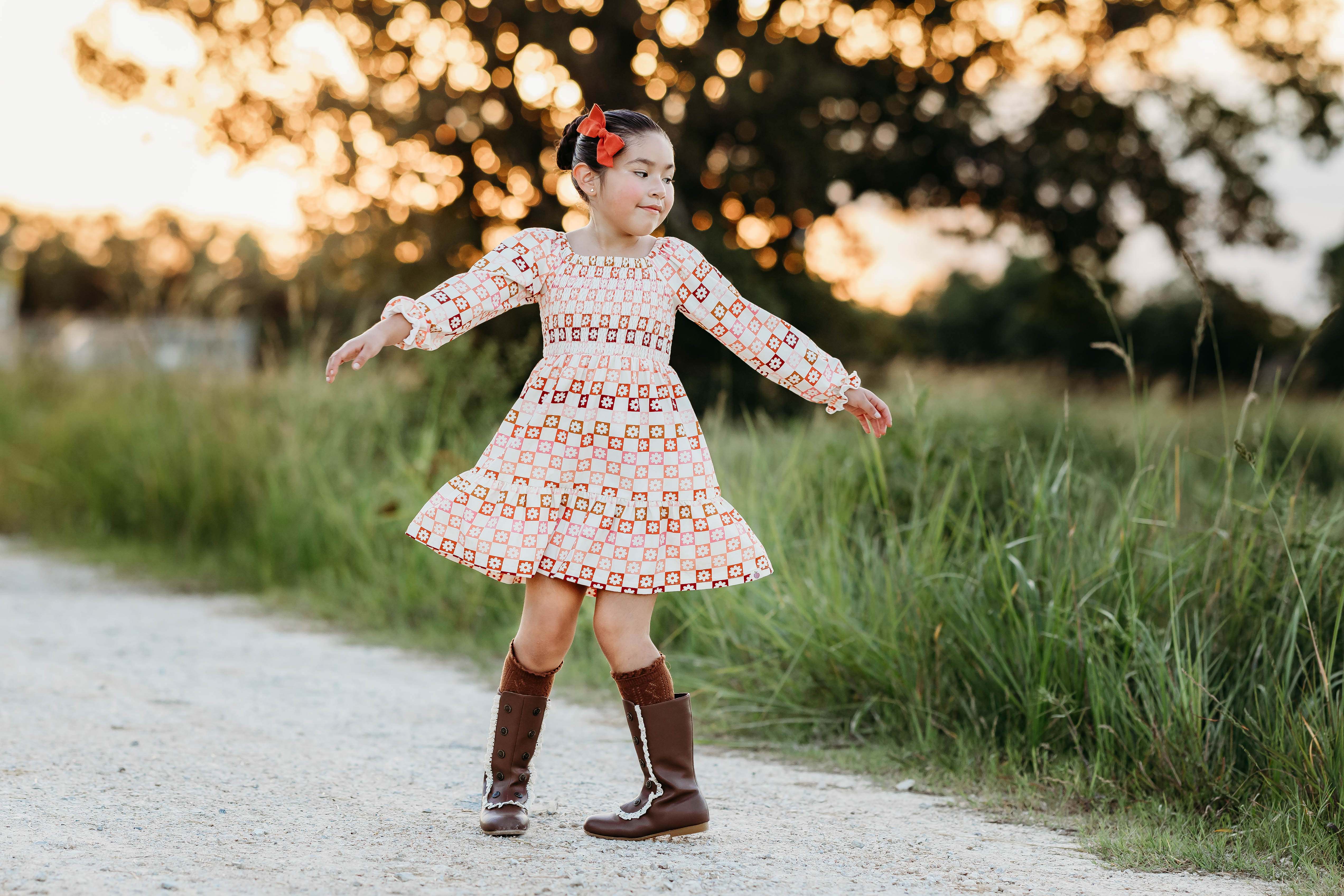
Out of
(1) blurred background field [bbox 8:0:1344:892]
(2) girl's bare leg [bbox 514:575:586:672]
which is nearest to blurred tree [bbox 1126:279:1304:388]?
(1) blurred background field [bbox 8:0:1344:892]

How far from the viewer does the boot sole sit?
2.60m

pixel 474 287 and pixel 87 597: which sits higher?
pixel 474 287

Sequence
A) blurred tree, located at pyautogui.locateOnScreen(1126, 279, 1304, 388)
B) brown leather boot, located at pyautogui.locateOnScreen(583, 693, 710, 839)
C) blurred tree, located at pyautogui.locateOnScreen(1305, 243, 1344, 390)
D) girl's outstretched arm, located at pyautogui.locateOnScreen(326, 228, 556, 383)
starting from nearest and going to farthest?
girl's outstretched arm, located at pyautogui.locateOnScreen(326, 228, 556, 383) → brown leather boot, located at pyautogui.locateOnScreen(583, 693, 710, 839) → blurred tree, located at pyautogui.locateOnScreen(1126, 279, 1304, 388) → blurred tree, located at pyautogui.locateOnScreen(1305, 243, 1344, 390)

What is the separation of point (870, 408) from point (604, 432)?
1.93 feet

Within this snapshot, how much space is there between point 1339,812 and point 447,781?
2.07 m

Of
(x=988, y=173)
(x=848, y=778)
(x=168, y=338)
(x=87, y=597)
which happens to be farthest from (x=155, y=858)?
(x=988, y=173)

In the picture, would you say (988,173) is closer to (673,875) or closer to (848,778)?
(848,778)

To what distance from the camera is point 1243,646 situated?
10.6ft

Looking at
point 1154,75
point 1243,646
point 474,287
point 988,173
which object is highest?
point 1154,75

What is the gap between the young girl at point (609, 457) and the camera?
2508 mm

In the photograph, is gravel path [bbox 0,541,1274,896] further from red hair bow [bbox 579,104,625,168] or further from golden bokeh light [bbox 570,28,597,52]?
golden bokeh light [bbox 570,28,597,52]

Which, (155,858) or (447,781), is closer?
(155,858)

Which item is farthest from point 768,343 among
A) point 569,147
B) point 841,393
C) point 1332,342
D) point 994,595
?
point 1332,342

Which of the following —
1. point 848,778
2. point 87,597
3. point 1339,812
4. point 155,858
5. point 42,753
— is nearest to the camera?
point 155,858
